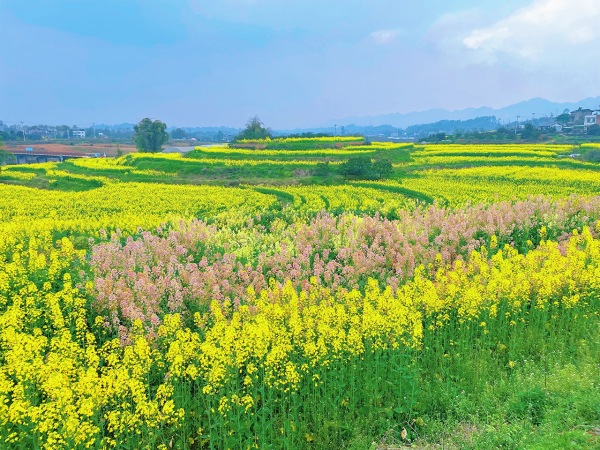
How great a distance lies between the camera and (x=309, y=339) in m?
6.82

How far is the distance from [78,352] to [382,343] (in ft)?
14.4

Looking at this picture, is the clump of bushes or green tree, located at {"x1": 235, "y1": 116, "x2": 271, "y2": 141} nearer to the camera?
the clump of bushes

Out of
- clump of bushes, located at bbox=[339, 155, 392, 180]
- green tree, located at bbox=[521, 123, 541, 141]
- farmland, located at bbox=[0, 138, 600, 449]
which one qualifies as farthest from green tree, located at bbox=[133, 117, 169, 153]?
farmland, located at bbox=[0, 138, 600, 449]

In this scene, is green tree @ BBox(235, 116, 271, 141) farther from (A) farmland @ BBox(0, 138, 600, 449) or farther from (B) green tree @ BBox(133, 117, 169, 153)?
(A) farmland @ BBox(0, 138, 600, 449)

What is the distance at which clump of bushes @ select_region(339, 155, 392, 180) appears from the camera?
35625 millimetres

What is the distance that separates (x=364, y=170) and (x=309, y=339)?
2989cm

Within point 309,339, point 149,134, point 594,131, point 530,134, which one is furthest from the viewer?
point 149,134

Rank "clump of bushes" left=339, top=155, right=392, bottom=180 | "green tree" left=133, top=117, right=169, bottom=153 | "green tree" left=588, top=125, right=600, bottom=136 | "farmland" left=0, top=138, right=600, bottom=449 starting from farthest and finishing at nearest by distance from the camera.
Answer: "green tree" left=133, top=117, right=169, bottom=153 → "green tree" left=588, top=125, right=600, bottom=136 → "clump of bushes" left=339, top=155, right=392, bottom=180 → "farmland" left=0, top=138, right=600, bottom=449

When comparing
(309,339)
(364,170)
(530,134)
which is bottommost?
(309,339)

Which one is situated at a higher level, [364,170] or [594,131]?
[594,131]

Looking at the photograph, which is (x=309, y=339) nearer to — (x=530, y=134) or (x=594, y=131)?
(x=530, y=134)

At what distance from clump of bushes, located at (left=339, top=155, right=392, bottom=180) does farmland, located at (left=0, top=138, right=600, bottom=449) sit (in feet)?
63.0

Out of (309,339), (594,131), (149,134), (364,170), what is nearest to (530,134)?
(594,131)

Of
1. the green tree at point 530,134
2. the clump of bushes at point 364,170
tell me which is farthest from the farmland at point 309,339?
the green tree at point 530,134
